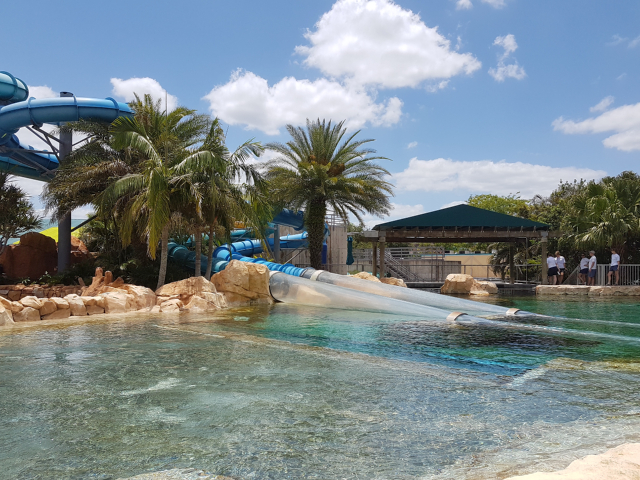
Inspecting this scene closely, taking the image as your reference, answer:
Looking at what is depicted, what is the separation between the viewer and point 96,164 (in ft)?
49.3

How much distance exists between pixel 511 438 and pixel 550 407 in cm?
107

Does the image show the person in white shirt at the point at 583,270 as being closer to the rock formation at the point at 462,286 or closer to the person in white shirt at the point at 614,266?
the person in white shirt at the point at 614,266

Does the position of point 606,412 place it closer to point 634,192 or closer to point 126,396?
point 126,396

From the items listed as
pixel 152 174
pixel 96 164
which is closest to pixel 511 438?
pixel 152 174

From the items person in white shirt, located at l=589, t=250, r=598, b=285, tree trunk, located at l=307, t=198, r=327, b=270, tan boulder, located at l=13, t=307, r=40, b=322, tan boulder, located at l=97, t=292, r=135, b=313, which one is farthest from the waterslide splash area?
person in white shirt, located at l=589, t=250, r=598, b=285

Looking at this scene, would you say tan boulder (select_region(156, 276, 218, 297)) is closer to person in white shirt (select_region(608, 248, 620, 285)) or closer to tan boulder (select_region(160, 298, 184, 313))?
tan boulder (select_region(160, 298, 184, 313))

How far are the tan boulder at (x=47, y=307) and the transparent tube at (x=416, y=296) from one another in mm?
7553

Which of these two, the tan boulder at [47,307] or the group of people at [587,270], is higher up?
the group of people at [587,270]

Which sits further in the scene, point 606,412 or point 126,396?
point 126,396

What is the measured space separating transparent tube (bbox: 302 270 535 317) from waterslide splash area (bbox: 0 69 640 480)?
5.86 feet

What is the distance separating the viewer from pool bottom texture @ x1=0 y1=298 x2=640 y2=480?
132 inches

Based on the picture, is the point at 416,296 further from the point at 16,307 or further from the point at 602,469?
the point at 602,469

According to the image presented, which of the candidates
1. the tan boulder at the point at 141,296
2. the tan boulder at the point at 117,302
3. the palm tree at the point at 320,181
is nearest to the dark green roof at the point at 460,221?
the palm tree at the point at 320,181

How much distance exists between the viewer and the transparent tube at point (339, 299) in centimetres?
1185
